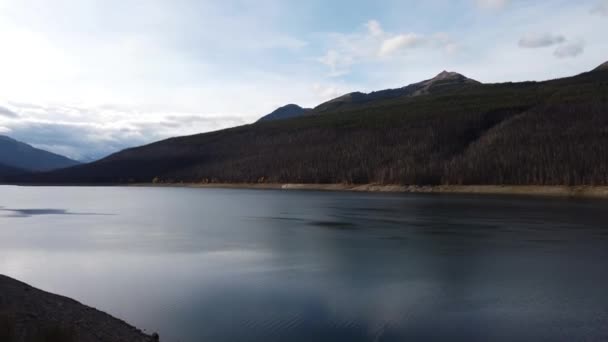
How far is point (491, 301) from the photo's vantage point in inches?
795

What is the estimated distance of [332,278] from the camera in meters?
24.6

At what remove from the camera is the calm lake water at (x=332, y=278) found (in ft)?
54.9

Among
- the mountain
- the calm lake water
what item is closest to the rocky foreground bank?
the calm lake water

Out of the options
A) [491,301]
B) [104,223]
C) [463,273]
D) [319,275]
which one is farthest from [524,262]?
[104,223]

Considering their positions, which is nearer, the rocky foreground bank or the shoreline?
the rocky foreground bank

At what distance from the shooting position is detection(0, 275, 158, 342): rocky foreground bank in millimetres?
10562

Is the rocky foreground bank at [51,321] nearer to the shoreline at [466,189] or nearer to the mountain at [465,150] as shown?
the shoreline at [466,189]

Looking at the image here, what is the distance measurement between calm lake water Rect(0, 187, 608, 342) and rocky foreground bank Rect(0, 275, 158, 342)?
1366mm

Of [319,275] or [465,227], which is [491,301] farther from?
[465,227]

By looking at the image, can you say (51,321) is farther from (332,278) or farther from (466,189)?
(466,189)

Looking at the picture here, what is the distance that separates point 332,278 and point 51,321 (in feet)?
45.4

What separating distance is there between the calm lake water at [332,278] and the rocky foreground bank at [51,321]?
1366mm

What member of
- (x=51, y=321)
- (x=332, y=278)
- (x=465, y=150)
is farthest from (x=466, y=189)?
(x=51, y=321)

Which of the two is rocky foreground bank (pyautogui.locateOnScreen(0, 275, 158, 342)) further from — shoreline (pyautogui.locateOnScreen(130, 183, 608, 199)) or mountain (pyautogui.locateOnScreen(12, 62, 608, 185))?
mountain (pyautogui.locateOnScreen(12, 62, 608, 185))
